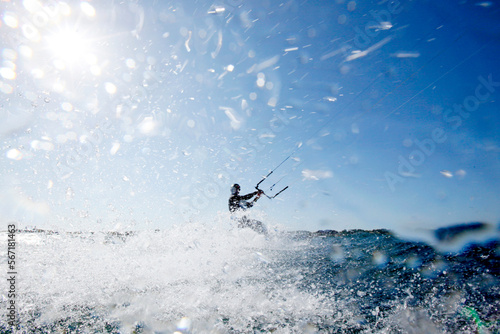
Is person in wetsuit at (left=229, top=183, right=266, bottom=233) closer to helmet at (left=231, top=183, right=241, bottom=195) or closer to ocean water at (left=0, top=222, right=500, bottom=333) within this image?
helmet at (left=231, top=183, right=241, bottom=195)

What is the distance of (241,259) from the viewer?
26.1 ft

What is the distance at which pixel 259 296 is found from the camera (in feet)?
13.6

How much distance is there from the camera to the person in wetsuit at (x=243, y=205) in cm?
1319

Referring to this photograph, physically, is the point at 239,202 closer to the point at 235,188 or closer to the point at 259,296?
the point at 235,188

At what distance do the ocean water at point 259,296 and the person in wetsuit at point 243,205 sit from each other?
5.75 m

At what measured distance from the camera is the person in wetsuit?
1319cm

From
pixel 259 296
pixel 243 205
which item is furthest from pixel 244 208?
pixel 259 296

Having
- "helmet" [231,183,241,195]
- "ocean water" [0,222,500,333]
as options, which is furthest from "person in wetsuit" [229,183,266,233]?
"ocean water" [0,222,500,333]

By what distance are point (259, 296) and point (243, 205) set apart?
1022cm

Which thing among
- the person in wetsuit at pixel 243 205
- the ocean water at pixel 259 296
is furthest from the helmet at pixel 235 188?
the ocean water at pixel 259 296

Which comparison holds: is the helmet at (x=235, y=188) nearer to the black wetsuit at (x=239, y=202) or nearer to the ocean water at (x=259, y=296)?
the black wetsuit at (x=239, y=202)

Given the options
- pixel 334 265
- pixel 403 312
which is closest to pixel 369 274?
pixel 334 265

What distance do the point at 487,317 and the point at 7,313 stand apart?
6.33 meters

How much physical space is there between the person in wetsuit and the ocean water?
5.75 metres
